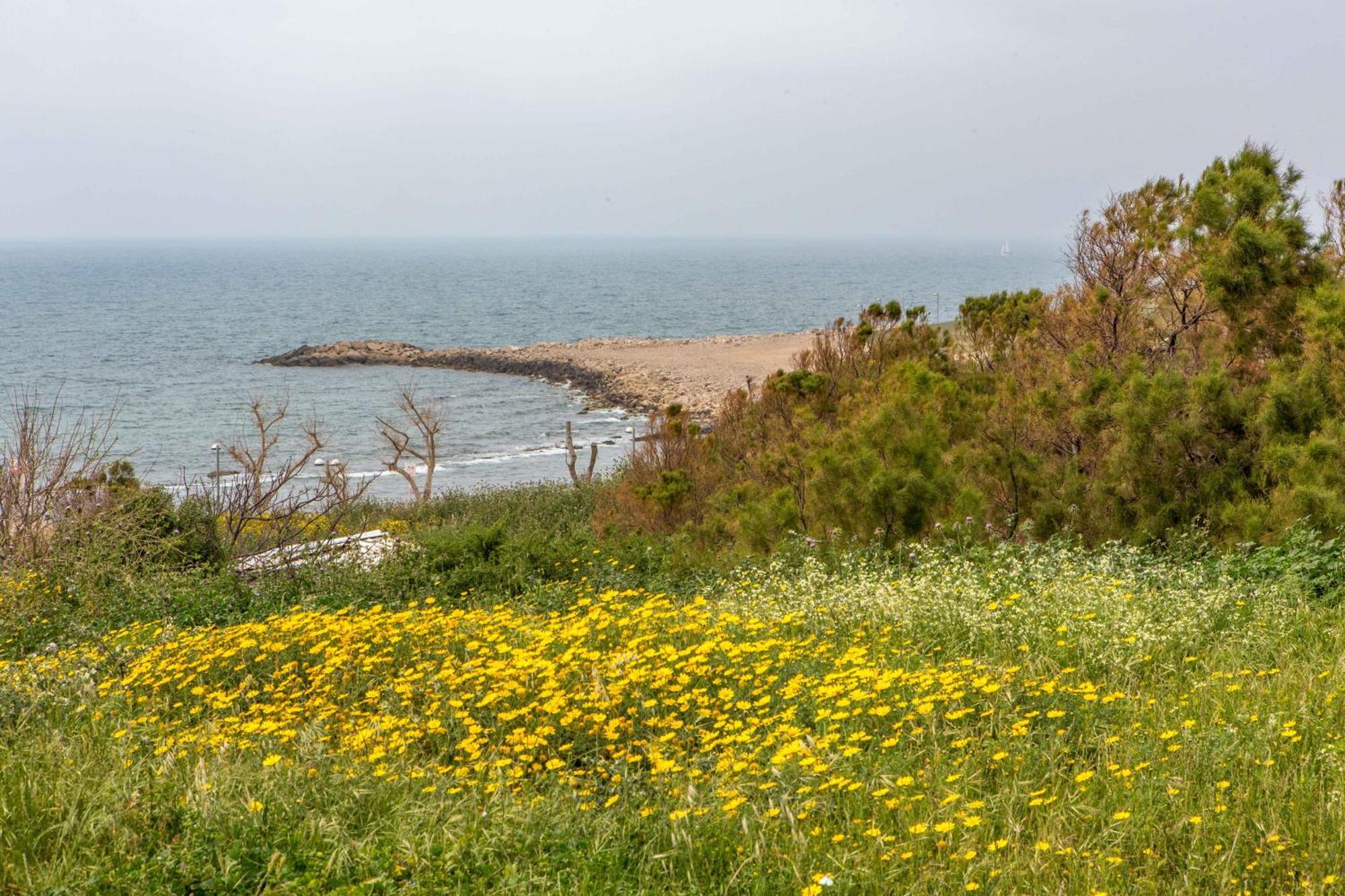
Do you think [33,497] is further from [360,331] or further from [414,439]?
[360,331]

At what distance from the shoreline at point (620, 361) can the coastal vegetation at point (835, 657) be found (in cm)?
3333

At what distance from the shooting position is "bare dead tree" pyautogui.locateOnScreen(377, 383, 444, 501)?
83.0ft

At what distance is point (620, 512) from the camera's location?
13.8 meters

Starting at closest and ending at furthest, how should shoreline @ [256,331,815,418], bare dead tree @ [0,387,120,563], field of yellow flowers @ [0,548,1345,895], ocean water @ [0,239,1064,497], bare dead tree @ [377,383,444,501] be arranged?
field of yellow flowers @ [0,548,1345,895] < bare dead tree @ [0,387,120,563] < bare dead tree @ [377,383,444,501] < ocean water @ [0,239,1064,497] < shoreline @ [256,331,815,418]

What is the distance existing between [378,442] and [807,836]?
122 ft

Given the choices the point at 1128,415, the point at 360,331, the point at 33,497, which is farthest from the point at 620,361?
the point at 1128,415

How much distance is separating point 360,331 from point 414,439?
44.9m

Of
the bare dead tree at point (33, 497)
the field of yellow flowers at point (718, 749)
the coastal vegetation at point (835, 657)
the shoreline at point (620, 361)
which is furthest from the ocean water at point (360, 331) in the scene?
the bare dead tree at point (33, 497)

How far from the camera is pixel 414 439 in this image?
39531 millimetres

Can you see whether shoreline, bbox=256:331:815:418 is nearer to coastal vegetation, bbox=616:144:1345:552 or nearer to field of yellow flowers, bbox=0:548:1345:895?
coastal vegetation, bbox=616:144:1345:552

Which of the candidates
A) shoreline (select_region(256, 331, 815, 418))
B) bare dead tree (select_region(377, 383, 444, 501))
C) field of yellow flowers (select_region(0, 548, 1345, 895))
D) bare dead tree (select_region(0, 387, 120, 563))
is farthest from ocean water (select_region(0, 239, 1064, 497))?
bare dead tree (select_region(0, 387, 120, 563))

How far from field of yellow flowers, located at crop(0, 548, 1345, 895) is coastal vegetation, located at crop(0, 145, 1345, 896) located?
0.08ft

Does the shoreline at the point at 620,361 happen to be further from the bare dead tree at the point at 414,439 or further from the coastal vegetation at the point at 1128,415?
the coastal vegetation at the point at 1128,415

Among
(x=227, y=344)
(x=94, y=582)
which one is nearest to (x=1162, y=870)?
(x=94, y=582)
